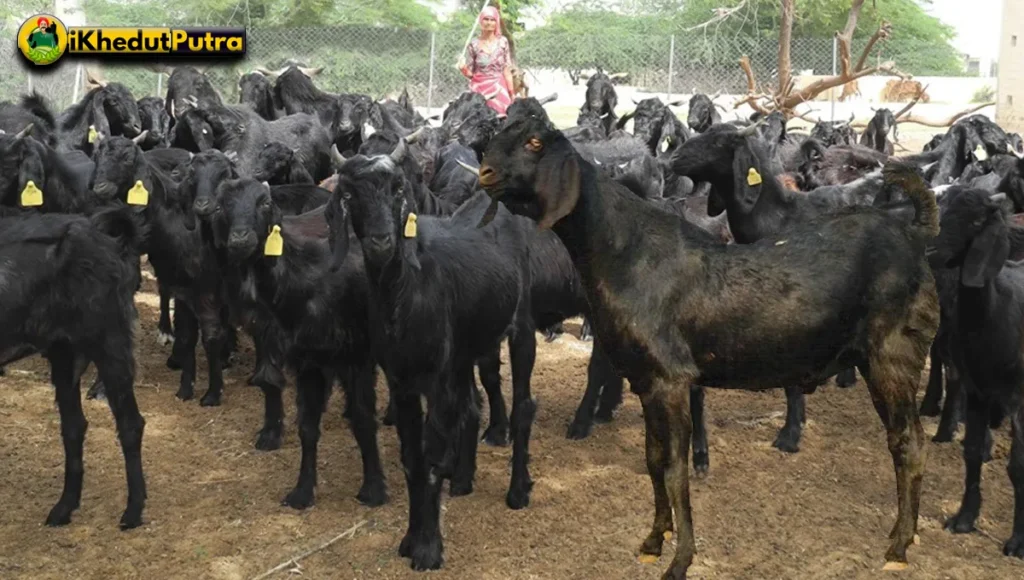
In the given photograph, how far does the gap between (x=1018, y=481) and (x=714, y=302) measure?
272 centimetres

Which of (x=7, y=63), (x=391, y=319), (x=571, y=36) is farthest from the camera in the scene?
(x=571, y=36)

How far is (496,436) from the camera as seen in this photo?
821 cm

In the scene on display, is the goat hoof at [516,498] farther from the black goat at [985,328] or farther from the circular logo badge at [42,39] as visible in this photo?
the circular logo badge at [42,39]

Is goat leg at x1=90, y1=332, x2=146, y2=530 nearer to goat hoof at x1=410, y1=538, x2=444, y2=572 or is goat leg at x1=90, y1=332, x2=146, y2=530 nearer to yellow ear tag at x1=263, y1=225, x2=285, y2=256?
yellow ear tag at x1=263, y1=225, x2=285, y2=256

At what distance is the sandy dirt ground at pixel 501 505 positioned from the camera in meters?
6.30

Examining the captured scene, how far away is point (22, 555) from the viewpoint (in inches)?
250

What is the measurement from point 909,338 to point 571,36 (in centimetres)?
2640

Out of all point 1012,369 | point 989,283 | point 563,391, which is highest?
point 989,283

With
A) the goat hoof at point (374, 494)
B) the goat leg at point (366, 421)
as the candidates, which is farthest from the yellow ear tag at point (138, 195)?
the goat hoof at point (374, 494)

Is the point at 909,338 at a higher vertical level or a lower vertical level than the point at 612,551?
higher

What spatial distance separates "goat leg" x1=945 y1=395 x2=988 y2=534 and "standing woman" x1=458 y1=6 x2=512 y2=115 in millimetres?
10445

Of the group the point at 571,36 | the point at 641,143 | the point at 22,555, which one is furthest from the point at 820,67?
the point at 22,555

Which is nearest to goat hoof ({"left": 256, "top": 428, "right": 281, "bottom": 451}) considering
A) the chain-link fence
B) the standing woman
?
the standing woman

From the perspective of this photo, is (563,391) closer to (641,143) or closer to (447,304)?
(447,304)
